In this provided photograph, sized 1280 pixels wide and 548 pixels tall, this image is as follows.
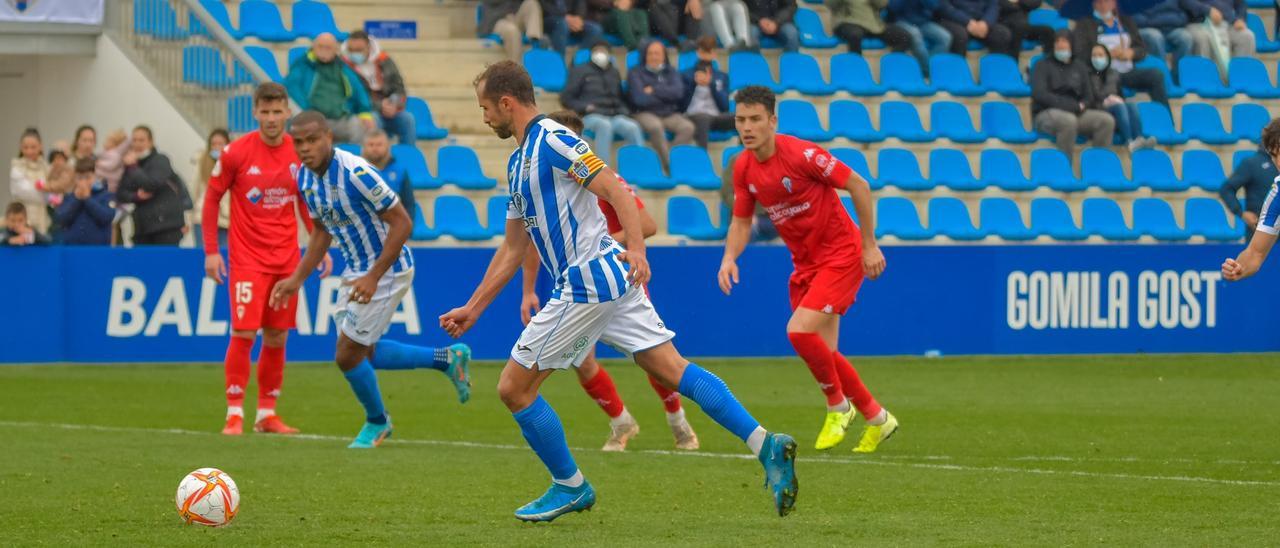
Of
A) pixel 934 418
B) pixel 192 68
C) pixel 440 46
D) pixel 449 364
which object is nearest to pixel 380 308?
pixel 449 364

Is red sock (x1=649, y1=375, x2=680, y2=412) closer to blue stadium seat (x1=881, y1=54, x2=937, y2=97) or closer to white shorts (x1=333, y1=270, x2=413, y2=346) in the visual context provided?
white shorts (x1=333, y1=270, x2=413, y2=346)

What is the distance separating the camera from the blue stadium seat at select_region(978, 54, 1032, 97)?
937 inches

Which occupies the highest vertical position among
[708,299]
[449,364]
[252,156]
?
[252,156]

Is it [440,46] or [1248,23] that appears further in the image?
[1248,23]

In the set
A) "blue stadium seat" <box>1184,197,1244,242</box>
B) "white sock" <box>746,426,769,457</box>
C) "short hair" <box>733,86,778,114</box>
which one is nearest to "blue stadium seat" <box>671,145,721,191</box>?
"blue stadium seat" <box>1184,197,1244,242</box>

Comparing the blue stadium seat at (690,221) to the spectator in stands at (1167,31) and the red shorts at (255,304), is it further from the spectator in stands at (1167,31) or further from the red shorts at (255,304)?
the red shorts at (255,304)

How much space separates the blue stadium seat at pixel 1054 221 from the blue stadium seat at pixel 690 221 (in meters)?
3.84

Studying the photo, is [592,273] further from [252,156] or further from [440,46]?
[440,46]

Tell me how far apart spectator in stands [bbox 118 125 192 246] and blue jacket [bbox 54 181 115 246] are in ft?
1.06

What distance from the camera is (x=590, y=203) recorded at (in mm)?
7520

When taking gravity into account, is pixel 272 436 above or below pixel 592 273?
below

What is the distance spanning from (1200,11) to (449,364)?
17.0m

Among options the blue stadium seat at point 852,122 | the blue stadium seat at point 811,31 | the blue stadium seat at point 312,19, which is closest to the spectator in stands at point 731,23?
the blue stadium seat at point 811,31

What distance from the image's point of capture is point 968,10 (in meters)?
24.1
